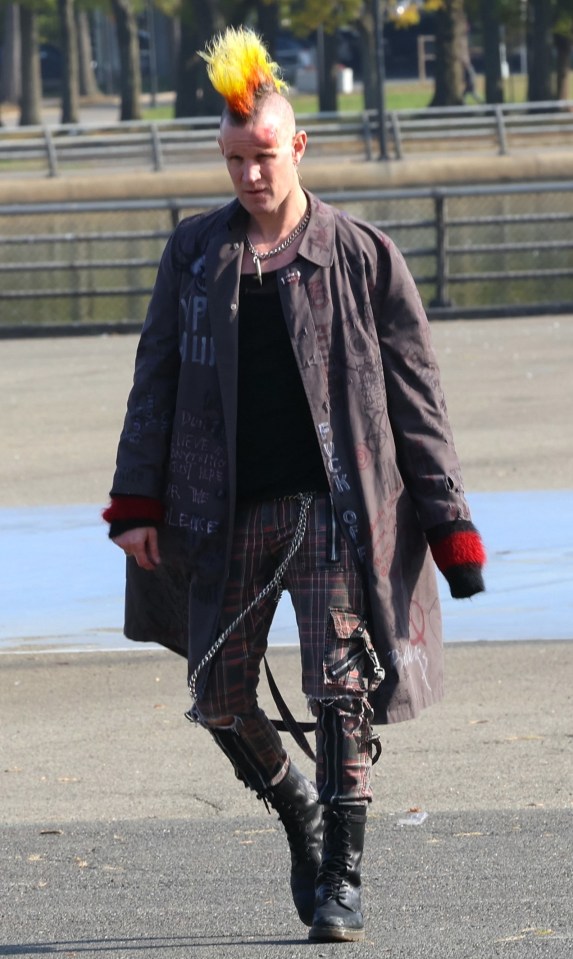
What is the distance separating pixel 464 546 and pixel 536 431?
21.6 ft

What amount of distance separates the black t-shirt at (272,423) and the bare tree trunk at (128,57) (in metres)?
45.0

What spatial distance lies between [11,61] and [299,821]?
7279cm

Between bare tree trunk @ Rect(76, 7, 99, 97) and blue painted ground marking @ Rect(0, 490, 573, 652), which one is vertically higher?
bare tree trunk @ Rect(76, 7, 99, 97)

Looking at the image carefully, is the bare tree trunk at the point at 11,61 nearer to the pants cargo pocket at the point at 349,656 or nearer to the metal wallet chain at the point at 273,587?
the metal wallet chain at the point at 273,587

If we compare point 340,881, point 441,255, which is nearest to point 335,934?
point 340,881

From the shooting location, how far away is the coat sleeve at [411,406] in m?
4.04

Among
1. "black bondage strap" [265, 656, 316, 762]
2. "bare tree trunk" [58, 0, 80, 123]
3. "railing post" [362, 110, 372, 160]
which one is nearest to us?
"black bondage strap" [265, 656, 316, 762]

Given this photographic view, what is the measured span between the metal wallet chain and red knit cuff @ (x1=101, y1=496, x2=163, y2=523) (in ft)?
0.95

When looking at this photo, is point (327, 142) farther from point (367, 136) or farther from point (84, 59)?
point (84, 59)

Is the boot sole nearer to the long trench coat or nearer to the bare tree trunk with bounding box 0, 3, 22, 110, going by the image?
the long trench coat

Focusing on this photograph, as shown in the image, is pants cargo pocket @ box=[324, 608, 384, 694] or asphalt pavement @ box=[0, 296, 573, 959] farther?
asphalt pavement @ box=[0, 296, 573, 959]

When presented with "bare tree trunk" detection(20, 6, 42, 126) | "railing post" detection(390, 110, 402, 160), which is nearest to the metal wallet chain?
"railing post" detection(390, 110, 402, 160)

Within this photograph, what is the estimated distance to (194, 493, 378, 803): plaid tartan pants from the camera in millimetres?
3963

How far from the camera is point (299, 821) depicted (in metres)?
4.22
